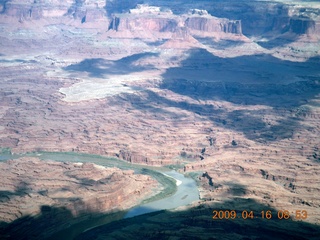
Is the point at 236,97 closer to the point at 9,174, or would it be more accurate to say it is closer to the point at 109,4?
the point at 9,174

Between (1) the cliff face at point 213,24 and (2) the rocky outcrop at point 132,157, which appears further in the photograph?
(1) the cliff face at point 213,24

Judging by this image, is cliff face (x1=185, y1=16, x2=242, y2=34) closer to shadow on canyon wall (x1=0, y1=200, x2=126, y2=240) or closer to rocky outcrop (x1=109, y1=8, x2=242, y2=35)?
rocky outcrop (x1=109, y1=8, x2=242, y2=35)

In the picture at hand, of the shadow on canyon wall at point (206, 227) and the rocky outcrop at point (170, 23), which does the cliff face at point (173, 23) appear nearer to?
the rocky outcrop at point (170, 23)

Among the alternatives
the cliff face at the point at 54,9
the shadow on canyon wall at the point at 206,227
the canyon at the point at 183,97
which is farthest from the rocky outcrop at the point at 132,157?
the cliff face at the point at 54,9

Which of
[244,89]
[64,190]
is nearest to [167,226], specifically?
[64,190]

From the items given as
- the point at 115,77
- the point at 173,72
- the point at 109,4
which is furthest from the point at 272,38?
the point at 109,4
